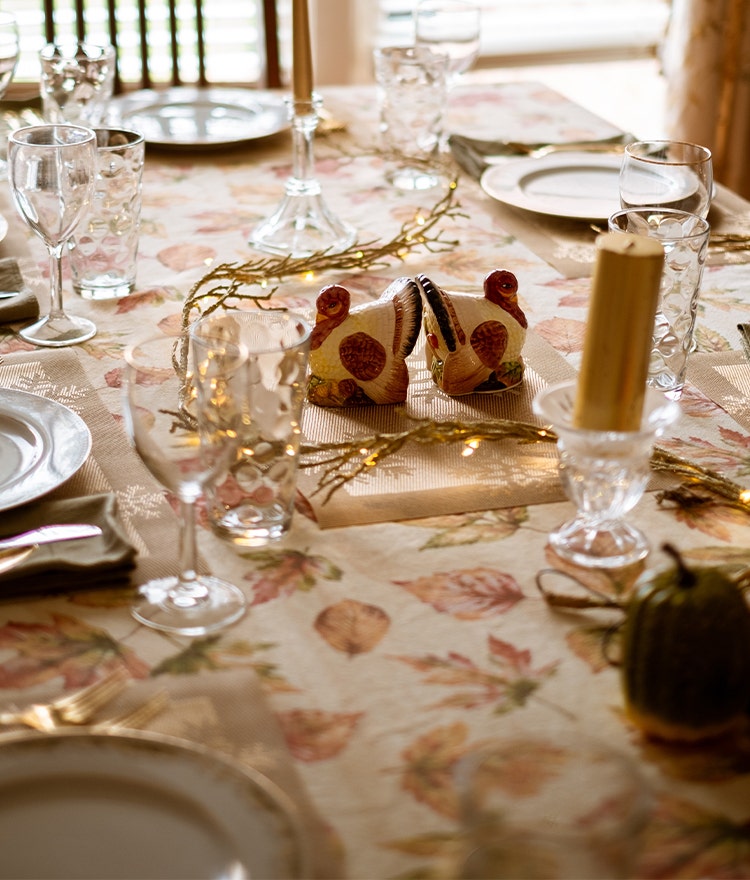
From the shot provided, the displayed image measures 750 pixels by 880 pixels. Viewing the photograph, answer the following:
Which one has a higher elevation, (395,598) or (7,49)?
(7,49)

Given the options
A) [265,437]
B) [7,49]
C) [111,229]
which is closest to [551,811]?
[265,437]

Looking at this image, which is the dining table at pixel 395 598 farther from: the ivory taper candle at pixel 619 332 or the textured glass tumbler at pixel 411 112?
the textured glass tumbler at pixel 411 112

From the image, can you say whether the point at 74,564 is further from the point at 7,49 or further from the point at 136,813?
the point at 7,49

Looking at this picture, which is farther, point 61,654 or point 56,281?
point 56,281

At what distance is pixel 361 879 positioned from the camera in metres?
0.54

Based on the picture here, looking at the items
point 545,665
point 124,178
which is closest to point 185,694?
point 545,665

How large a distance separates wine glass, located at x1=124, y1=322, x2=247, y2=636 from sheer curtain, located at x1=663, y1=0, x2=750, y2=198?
264 cm

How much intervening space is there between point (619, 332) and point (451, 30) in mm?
1219

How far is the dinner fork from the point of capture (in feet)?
2.08

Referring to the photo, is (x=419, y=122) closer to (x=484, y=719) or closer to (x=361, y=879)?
(x=484, y=719)

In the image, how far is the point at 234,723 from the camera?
645 mm

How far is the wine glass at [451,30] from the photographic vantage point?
1793mm

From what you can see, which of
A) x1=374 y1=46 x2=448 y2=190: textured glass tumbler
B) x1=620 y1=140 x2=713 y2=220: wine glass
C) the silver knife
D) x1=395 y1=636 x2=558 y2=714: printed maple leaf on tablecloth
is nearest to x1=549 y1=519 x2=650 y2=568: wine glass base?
x1=395 y1=636 x2=558 y2=714: printed maple leaf on tablecloth

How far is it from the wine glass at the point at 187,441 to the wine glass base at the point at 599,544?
23 cm
